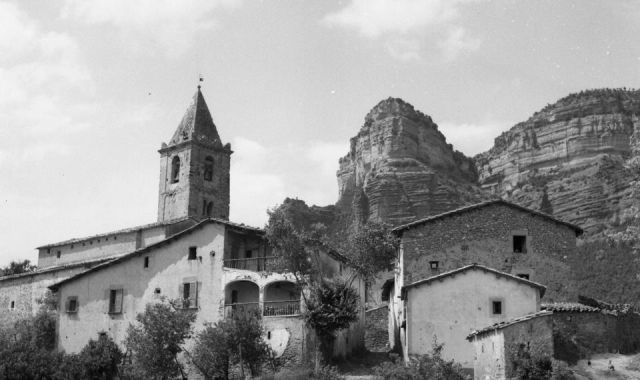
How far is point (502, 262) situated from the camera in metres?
44.0

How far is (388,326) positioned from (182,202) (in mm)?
22778

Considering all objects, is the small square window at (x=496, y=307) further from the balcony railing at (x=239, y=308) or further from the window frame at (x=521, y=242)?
the balcony railing at (x=239, y=308)

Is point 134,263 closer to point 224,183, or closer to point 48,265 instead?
point 48,265

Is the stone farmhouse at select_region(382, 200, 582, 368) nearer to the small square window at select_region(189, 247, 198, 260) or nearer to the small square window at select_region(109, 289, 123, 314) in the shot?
the small square window at select_region(189, 247, 198, 260)

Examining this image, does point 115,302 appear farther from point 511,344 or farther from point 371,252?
point 511,344

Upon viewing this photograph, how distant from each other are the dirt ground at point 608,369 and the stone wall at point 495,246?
6.45 metres

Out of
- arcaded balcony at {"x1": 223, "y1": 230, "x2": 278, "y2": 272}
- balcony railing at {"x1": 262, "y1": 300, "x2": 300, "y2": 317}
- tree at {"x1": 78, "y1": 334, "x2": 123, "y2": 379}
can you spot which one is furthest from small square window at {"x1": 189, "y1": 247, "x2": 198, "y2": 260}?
tree at {"x1": 78, "y1": 334, "x2": 123, "y2": 379}

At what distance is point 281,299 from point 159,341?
7.16 m

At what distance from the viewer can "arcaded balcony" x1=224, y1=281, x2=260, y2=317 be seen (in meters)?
43.9

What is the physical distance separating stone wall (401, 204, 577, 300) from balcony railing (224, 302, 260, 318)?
25.9ft

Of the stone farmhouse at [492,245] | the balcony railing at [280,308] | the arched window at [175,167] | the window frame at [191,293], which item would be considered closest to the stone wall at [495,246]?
the stone farmhouse at [492,245]

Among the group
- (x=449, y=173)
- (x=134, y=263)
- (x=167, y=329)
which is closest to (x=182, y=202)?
(x=134, y=263)

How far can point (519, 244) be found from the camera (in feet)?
147

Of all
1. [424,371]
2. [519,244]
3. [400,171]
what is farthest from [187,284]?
[400,171]
